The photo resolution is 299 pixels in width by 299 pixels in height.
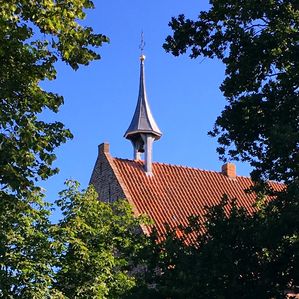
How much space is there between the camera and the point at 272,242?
12477 mm

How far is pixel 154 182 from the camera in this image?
2764cm

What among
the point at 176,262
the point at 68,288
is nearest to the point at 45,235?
the point at 68,288

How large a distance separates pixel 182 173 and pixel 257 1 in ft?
53.5

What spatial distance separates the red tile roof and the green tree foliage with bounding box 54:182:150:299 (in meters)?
5.63

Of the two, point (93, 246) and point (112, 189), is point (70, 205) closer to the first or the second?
point (93, 246)

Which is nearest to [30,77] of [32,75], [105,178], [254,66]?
[32,75]

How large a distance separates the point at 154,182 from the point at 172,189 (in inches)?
33.8

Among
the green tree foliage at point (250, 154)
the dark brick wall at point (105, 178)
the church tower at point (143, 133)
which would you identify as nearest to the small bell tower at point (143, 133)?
the church tower at point (143, 133)

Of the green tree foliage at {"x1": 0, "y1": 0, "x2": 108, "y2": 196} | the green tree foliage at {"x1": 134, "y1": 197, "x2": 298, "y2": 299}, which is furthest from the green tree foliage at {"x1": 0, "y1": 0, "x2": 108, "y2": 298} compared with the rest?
the green tree foliage at {"x1": 134, "y1": 197, "x2": 298, "y2": 299}

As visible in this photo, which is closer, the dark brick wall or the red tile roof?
the red tile roof

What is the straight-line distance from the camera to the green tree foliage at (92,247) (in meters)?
17.4

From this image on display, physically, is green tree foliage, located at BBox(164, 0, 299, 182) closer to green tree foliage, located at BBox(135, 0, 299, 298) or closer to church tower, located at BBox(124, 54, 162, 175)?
green tree foliage, located at BBox(135, 0, 299, 298)

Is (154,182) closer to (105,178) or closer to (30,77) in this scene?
(105,178)

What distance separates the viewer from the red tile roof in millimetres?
25984
